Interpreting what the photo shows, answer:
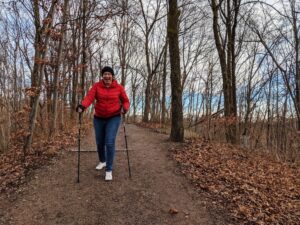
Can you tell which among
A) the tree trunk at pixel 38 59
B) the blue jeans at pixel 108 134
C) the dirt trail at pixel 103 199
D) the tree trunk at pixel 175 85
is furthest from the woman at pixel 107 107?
the tree trunk at pixel 175 85

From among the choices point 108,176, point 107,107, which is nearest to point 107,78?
point 107,107

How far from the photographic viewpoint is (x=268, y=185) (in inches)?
281

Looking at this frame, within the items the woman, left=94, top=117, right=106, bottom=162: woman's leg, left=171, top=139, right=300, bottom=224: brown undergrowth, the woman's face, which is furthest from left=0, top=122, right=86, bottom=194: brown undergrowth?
left=171, top=139, right=300, bottom=224: brown undergrowth

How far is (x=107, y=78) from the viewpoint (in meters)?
6.38

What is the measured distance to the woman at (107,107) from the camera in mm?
6262

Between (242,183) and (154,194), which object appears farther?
(242,183)

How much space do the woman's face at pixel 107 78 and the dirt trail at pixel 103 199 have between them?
1952mm

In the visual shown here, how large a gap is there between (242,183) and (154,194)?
2138 mm

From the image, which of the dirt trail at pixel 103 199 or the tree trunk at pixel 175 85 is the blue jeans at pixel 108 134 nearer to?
the dirt trail at pixel 103 199

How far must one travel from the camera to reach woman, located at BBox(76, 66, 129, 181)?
20.5 feet

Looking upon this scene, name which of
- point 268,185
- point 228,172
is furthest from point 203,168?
point 268,185

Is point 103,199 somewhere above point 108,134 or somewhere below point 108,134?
below

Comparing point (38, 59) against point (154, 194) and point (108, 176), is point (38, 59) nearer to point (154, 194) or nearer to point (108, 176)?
point (108, 176)

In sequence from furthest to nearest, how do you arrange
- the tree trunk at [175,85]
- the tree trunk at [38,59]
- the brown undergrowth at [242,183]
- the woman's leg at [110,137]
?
the tree trunk at [175,85] → the tree trunk at [38,59] → the woman's leg at [110,137] → the brown undergrowth at [242,183]
